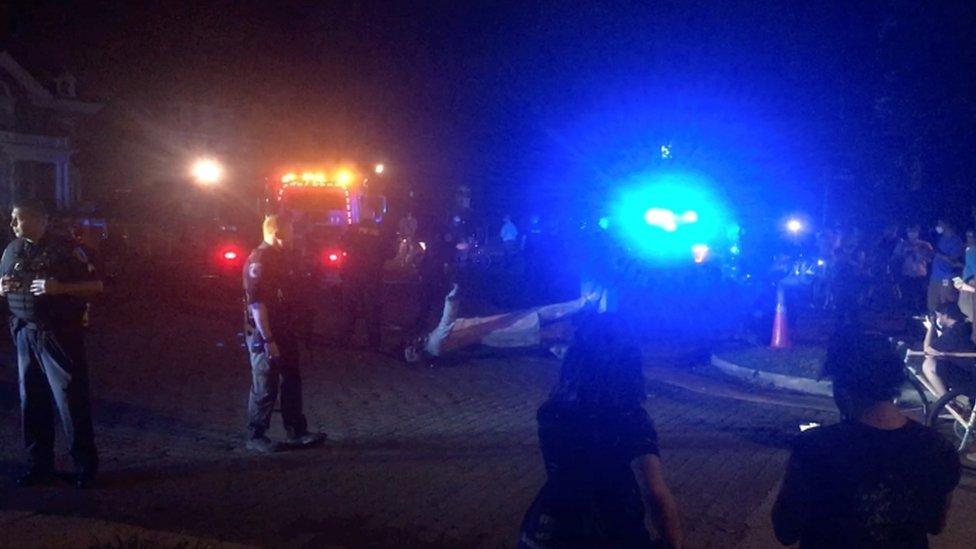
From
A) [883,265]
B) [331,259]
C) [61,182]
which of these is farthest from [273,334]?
[61,182]

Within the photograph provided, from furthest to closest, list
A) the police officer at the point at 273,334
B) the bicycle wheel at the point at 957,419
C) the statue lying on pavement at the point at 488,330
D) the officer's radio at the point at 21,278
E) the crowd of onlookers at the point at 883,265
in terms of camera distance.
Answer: the crowd of onlookers at the point at 883,265
the statue lying on pavement at the point at 488,330
the bicycle wheel at the point at 957,419
the police officer at the point at 273,334
the officer's radio at the point at 21,278

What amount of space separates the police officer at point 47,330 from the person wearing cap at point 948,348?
718cm

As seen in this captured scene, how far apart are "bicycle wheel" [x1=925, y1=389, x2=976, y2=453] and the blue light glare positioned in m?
6.98

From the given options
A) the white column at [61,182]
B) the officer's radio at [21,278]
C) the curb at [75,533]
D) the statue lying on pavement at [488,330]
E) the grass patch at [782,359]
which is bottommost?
the curb at [75,533]

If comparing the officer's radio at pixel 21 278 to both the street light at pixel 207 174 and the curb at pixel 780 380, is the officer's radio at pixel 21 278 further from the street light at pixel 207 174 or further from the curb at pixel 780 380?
the street light at pixel 207 174

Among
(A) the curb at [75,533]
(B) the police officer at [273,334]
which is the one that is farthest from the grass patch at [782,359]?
(A) the curb at [75,533]

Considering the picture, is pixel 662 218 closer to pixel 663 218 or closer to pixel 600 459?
pixel 663 218

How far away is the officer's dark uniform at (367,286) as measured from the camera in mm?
13945

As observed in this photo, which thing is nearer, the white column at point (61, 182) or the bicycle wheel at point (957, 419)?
the bicycle wheel at point (957, 419)

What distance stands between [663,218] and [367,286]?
5068 mm

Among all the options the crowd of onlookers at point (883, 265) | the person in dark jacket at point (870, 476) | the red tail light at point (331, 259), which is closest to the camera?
the person in dark jacket at point (870, 476)

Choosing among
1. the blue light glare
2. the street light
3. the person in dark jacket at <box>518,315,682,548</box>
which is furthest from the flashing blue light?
the street light

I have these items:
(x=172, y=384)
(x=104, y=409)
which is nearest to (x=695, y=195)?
(x=172, y=384)

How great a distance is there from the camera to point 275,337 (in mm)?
7793
